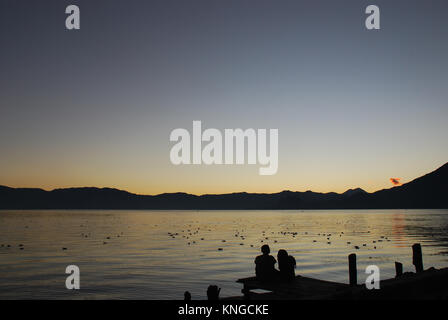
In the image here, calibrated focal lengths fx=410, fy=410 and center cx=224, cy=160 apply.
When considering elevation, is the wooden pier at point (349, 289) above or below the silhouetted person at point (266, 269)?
below

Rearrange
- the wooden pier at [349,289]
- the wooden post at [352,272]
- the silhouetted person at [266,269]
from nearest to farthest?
the wooden pier at [349,289]
the silhouetted person at [266,269]
the wooden post at [352,272]

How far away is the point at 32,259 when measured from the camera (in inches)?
1761

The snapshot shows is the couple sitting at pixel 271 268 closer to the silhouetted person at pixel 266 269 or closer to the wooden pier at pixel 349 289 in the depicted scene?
the silhouetted person at pixel 266 269

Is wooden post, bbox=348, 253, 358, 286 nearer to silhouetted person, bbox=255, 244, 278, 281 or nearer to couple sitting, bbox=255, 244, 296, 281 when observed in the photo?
couple sitting, bbox=255, 244, 296, 281

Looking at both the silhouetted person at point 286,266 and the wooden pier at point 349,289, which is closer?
the wooden pier at point 349,289

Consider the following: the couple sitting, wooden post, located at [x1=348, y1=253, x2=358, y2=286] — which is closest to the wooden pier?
the couple sitting

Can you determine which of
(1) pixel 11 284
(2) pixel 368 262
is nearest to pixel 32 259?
(1) pixel 11 284

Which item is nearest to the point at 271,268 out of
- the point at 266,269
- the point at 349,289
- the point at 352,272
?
the point at 266,269

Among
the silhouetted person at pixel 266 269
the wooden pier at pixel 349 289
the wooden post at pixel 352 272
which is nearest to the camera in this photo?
the wooden pier at pixel 349 289

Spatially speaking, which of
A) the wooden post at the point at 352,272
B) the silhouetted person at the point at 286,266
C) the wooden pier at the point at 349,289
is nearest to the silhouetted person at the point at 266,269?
the wooden pier at the point at 349,289

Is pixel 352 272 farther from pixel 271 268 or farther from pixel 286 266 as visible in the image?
pixel 271 268

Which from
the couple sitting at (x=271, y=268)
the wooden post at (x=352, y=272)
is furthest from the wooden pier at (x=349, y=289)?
the wooden post at (x=352, y=272)
